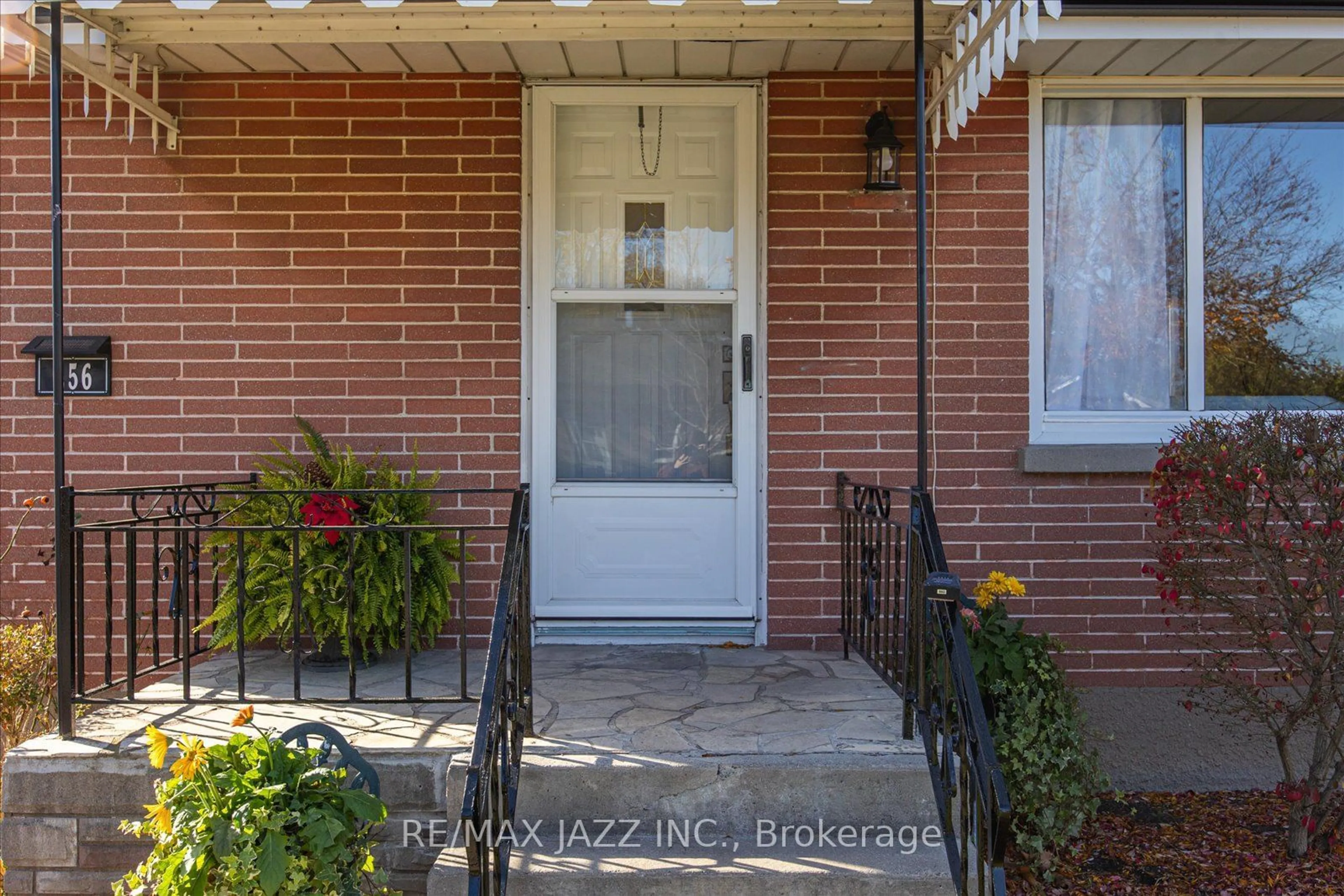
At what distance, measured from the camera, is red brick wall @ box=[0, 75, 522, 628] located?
16.0 ft

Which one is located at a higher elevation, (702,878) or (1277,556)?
(1277,556)

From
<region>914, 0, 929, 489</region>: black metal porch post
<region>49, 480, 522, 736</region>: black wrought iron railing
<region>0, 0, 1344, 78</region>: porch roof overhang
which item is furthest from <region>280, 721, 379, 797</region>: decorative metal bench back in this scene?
<region>0, 0, 1344, 78</region>: porch roof overhang

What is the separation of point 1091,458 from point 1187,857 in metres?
1.67

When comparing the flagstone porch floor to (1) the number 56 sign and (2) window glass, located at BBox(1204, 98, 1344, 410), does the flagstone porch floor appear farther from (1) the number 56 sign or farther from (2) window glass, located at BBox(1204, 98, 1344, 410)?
(2) window glass, located at BBox(1204, 98, 1344, 410)

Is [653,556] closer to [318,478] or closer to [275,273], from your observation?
[318,478]

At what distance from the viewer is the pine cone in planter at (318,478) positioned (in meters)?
4.47

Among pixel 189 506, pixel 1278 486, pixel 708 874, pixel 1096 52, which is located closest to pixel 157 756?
pixel 708 874

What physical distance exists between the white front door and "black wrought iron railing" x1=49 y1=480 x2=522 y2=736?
458 mm

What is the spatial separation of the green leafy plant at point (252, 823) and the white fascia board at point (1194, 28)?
3.73m

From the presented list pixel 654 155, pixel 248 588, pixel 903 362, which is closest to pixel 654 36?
pixel 654 155

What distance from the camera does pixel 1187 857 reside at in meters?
4.03

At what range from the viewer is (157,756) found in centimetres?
272

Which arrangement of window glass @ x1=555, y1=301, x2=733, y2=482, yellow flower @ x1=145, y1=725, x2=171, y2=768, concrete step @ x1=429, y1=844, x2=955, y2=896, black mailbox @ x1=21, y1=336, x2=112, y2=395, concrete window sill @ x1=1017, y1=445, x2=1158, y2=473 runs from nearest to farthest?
yellow flower @ x1=145, y1=725, x2=171, y2=768 < concrete step @ x1=429, y1=844, x2=955, y2=896 < concrete window sill @ x1=1017, y1=445, x2=1158, y2=473 < black mailbox @ x1=21, y1=336, x2=112, y2=395 < window glass @ x1=555, y1=301, x2=733, y2=482

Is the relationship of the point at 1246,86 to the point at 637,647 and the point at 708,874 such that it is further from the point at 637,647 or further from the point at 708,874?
the point at 708,874
